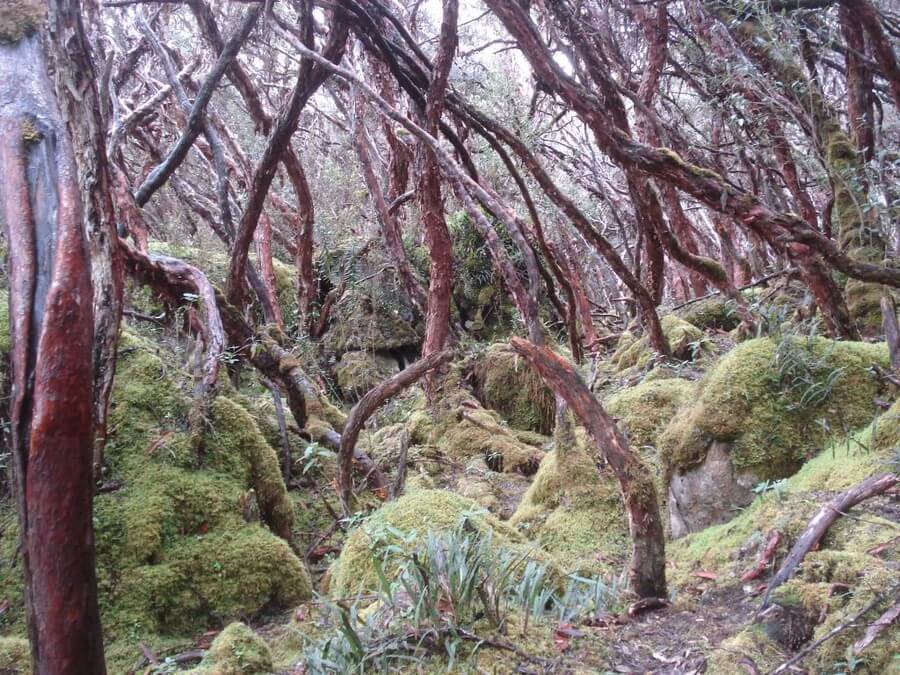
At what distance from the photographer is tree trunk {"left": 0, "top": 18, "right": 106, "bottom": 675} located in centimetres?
172

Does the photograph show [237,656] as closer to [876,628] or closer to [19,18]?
[876,628]

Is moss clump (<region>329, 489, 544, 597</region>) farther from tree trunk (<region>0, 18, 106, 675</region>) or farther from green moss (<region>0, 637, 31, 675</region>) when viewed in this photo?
green moss (<region>0, 637, 31, 675</region>)

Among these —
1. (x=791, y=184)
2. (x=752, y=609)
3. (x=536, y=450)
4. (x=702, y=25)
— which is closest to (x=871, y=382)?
(x=752, y=609)

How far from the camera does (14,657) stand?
2842 millimetres

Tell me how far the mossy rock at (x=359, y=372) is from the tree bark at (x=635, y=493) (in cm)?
583

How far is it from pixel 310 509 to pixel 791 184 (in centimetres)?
608

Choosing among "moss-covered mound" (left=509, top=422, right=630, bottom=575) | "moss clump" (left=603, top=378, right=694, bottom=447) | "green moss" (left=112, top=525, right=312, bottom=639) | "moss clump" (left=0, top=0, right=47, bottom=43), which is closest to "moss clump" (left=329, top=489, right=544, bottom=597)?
"moss-covered mound" (left=509, top=422, right=630, bottom=575)

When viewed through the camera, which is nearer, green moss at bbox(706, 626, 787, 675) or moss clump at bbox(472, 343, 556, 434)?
green moss at bbox(706, 626, 787, 675)

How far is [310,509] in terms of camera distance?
5199 millimetres

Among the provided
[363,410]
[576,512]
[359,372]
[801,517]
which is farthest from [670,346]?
[359,372]

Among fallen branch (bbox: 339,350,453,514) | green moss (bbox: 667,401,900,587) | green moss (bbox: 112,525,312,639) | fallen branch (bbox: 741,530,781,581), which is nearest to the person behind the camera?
green moss (bbox: 667,401,900,587)

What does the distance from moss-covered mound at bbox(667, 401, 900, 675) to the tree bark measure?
0.83 ft

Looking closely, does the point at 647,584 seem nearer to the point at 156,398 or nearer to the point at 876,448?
the point at 876,448

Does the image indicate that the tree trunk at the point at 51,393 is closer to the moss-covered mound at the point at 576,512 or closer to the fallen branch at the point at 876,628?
the fallen branch at the point at 876,628
